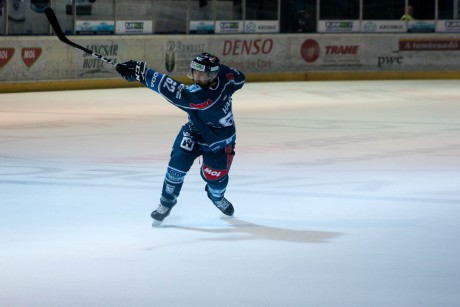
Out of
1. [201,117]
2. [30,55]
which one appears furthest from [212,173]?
[30,55]

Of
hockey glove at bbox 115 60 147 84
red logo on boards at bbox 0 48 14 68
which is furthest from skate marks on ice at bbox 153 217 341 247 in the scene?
red logo on boards at bbox 0 48 14 68

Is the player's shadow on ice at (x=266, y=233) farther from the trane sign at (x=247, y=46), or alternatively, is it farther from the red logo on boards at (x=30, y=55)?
the trane sign at (x=247, y=46)

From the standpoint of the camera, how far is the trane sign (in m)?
21.6

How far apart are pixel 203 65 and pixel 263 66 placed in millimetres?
15077

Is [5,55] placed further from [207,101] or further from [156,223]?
[207,101]

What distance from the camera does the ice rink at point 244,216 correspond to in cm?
546

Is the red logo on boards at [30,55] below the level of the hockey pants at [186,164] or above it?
above

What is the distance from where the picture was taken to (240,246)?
6.61 meters

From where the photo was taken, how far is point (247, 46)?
21859mm

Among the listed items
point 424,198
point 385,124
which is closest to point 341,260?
point 424,198

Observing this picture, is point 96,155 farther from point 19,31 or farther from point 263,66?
point 263,66

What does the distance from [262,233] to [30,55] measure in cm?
1223

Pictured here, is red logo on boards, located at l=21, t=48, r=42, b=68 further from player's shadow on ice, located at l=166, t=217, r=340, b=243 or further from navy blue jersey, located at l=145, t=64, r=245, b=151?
player's shadow on ice, located at l=166, t=217, r=340, b=243

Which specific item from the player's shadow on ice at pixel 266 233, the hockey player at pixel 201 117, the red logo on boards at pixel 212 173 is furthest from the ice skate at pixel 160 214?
the red logo on boards at pixel 212 173
